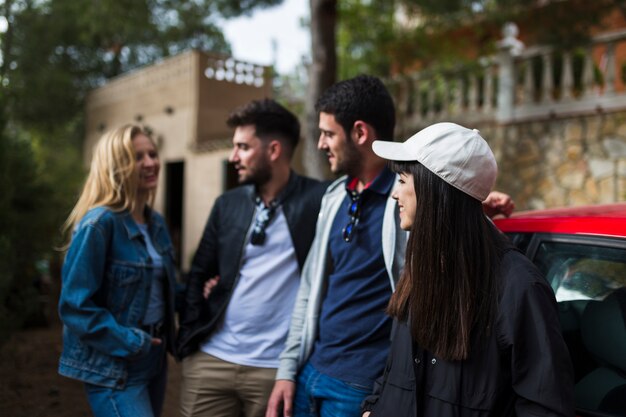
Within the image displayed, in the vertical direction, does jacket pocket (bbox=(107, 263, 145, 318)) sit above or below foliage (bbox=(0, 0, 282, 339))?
below

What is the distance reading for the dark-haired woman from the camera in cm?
151

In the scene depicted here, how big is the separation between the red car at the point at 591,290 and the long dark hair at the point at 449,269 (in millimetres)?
444

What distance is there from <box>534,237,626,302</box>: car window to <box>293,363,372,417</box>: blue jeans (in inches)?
32.1

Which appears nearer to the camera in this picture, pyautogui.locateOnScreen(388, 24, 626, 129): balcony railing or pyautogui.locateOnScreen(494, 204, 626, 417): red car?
pyautogui.locateOnScreen(494, 204, 626, 417): red car

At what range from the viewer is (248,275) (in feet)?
9.01

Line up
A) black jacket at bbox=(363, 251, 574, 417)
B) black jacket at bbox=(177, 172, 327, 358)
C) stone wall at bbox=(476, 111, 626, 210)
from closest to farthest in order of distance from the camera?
black jacket at bbox=(363, 251, 574, 417) → black jacket at bbox=(177, 172, 327, 358) → stone wall at bbox=(476, 111, 626, 210)

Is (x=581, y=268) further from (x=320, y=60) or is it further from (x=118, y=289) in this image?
(x=320, y=60)

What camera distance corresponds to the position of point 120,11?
1200 cm

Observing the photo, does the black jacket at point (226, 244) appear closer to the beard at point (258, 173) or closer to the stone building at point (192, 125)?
the beard at point (258, 173)

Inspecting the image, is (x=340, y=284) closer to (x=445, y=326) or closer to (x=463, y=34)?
(x=445, y=326)

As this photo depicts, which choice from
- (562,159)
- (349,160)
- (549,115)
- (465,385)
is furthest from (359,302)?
(549,115)

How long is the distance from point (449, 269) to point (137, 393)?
62.1 inches

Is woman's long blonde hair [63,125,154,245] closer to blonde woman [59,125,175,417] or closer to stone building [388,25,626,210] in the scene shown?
blonde woman [59,125,175,417]

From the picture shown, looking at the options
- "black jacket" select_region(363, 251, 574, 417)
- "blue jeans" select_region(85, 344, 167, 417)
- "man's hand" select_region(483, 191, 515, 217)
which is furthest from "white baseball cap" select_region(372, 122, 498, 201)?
"blue jeans" select_region(85, 344, 167, 417)
